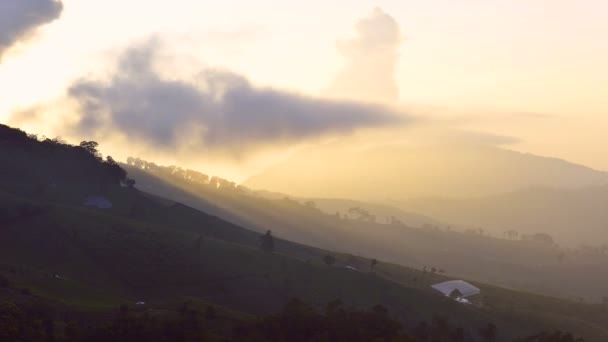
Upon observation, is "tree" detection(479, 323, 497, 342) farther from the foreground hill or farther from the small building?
the small building

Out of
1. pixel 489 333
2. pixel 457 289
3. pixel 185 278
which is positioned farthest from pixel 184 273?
pixel 457 289

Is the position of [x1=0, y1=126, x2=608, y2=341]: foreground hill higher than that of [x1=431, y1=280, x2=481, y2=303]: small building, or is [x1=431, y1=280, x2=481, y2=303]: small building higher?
[x1=431, y1=280, x2=481, y2=303]: small building

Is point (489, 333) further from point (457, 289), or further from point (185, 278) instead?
point (185, 278)

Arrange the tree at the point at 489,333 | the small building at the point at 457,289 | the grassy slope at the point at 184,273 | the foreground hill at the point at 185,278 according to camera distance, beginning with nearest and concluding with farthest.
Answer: the tree at the point at 489,333, the foreground hill at the point at 185,278, the grassy slope at the point at 184,273, the small building at the point at 457,289

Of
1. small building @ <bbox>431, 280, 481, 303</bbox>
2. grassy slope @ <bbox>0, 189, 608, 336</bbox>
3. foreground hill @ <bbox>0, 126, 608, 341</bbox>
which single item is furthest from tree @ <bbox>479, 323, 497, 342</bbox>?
small building @ <bbox>431, 280, 481, 303</bbox>

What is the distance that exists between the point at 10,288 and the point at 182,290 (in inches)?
1450

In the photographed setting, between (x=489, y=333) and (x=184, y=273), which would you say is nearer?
(x=489, y=333)

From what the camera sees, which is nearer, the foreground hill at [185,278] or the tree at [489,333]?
the tree at [489,333]

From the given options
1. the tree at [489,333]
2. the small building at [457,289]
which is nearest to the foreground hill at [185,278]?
the tree at [489,333]

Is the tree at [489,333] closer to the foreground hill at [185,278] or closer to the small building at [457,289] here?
the foreground hill at [185,278]

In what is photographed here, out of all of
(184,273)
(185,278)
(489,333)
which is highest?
(489,333)

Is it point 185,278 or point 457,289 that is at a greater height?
point 457,289

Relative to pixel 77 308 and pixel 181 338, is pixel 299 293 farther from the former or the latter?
pixel 181 338

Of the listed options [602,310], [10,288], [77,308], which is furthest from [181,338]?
[602,310]
